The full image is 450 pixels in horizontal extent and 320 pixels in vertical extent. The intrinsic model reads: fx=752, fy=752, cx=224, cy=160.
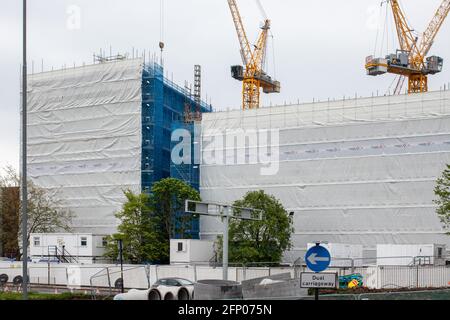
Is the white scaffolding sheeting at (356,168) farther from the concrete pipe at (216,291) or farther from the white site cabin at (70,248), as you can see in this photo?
the concrete pipe at (216,291)

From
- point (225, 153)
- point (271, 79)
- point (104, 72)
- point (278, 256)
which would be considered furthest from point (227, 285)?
point (271, 79)

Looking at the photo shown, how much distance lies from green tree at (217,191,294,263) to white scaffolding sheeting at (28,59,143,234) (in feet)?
66.1

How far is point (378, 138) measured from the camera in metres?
70.4

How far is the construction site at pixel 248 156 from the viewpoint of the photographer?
221 feet

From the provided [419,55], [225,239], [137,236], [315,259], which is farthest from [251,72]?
[315,259]

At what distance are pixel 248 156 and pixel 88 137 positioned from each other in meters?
19.1

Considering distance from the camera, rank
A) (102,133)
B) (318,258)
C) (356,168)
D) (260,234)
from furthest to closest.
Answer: (102,133)
(356,168)
(260,234)
(318,258)

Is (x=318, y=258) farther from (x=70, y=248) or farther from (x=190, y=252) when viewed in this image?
(x=70, y=248)

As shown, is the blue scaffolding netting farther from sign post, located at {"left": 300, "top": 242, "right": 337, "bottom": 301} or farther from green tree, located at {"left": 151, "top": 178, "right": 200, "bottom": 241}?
sign post, located at {"left": 300, "top": 242, "right": 337, "bottom": 301}

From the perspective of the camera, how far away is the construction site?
67.5 m

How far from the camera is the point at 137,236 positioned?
6850 cm

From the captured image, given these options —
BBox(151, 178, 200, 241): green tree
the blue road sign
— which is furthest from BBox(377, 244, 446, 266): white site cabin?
the blue road sign

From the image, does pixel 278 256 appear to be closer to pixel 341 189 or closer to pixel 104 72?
pixel 341 189

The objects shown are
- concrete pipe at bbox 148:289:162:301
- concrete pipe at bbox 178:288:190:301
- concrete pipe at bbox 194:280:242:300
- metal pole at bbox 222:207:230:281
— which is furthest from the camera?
metal pole at bbox 222:207:230:281
